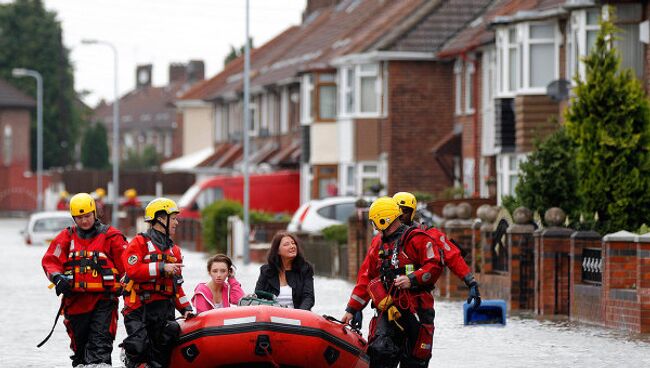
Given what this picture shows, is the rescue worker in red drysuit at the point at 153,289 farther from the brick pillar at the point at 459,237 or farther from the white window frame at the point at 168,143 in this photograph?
the white window frame at the point at 168,143

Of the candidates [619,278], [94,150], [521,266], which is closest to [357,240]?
[521,266]

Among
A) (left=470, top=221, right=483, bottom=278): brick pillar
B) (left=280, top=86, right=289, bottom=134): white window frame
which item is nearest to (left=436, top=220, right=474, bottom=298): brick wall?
(left=470, top=221, right=483, bottom=278): brick pillar

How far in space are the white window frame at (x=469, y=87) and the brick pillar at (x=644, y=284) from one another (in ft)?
88.0

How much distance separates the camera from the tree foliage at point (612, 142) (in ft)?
82.7

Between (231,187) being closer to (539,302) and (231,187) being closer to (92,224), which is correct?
(539,302)

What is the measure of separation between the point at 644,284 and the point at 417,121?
106 ft

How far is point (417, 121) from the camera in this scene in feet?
173

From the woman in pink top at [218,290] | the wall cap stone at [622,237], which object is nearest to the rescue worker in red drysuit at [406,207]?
the woman in pink top at [218,290]

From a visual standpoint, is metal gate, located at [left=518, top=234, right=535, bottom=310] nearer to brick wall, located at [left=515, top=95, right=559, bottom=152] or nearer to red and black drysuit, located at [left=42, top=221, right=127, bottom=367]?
red and black drysuit, located at [left=42, top=221, right=127, bottom=367]

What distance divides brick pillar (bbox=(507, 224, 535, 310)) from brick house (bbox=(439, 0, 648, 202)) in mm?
8560

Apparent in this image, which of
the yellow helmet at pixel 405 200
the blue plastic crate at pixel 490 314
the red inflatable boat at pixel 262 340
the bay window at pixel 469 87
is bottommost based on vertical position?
the blue plastic crate at pixel 490 314

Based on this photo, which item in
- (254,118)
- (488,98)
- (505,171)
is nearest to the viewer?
(505,171)

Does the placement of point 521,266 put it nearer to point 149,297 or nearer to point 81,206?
point 81,206

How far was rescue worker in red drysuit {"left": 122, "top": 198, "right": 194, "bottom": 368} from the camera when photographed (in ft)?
46.5
